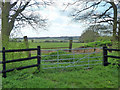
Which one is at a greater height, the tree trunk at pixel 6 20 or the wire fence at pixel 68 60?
the tree trunk at pixel 6 20

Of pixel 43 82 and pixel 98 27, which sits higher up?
pixel 98 27

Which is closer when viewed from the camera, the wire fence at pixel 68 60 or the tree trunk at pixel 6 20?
the wire fence at pixel 68 60

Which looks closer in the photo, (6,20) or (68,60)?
(68,60)

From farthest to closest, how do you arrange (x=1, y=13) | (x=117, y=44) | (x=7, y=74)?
(x=1, y=13), (x=117, y=44), (x=7, y=74)

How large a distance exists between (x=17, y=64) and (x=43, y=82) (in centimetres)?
229

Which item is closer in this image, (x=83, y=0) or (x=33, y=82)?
(x=33, y=82)

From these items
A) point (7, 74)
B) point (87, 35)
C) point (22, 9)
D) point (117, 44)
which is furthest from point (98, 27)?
point (7, 74)

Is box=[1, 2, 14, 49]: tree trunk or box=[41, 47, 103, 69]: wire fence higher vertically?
box=[1, 2, 14, 49]: tree trunk

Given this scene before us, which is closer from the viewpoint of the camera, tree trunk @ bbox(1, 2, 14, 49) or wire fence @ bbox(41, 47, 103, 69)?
wire fence @ bbox(41, 47, 103, 69)

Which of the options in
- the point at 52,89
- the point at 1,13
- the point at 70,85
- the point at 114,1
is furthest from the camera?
the point at 114,1

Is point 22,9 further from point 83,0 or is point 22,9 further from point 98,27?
point 98,27

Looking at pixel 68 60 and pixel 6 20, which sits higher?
pixel 6 20

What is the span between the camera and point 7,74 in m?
5.32

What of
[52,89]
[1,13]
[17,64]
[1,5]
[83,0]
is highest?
[83,0]
